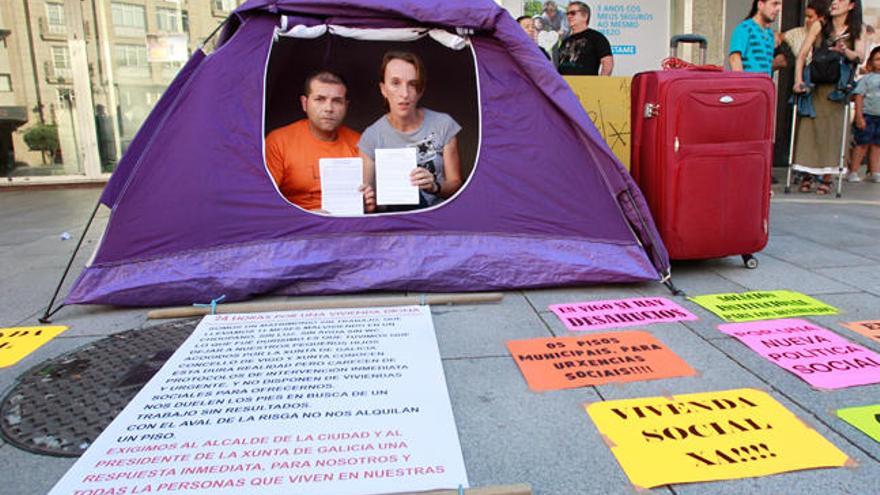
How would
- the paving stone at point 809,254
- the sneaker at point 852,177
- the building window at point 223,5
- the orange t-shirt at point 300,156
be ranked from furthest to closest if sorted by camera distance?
1. the building window at point 223,5
2. the sneaker at point 852,177
3. the paving stone at point 809,254
4. the orange t-shirt at point 300,156

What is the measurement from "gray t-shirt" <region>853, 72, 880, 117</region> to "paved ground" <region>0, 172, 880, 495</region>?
8.46ft

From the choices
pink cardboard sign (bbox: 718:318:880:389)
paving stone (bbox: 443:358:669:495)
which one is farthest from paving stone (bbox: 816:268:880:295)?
paving stone (bbox: 443:358:669:495)

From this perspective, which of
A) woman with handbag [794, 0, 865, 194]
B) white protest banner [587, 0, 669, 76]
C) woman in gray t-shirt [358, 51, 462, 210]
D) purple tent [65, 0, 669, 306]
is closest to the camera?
purple tent [65, 0, 669, 306]

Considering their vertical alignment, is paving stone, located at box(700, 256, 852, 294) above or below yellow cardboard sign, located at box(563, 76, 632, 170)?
below

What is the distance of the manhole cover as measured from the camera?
1.55 meters

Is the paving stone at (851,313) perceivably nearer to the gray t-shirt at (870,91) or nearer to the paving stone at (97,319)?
the paving stone at (97,319)

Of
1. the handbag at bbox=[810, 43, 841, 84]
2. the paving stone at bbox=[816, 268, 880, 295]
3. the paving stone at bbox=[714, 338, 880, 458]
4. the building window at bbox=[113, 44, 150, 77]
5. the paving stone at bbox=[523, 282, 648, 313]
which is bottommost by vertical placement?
the paving stone at bbox=[816, 268, 880, 295]

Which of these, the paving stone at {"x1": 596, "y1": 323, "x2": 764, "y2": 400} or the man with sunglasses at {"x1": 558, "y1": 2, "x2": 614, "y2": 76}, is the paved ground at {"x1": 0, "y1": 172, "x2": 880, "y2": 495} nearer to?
the paving stone at {"x1": 596, "y1": 323, "x2": 764, "y2": 400}

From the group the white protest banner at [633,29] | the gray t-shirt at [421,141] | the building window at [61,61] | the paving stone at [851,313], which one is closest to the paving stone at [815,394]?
the paving stone at [851,313]

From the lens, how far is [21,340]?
2.23m

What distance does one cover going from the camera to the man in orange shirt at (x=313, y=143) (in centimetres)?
282

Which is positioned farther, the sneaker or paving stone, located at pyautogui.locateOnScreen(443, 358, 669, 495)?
the sneaker

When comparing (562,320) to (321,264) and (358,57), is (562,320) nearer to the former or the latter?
(321,264)

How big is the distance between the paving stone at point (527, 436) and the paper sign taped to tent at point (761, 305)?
0.94 meters
